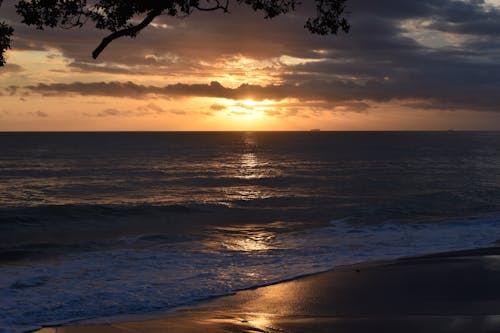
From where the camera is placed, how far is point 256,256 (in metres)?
19.1

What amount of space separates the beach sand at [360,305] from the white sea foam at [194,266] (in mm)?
1030

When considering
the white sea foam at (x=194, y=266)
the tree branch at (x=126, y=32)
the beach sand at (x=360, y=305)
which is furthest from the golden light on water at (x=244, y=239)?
the tree branch at (x=126, y=32)

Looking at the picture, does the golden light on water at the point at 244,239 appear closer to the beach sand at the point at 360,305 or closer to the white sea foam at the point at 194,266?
the white sea foam at the point at 194,266

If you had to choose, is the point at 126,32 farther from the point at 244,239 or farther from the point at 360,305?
the point at 244,239

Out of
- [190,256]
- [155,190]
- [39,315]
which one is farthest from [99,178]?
[39,315]

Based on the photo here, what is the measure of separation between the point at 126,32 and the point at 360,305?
8218 mm

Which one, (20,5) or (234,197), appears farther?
(234,197)

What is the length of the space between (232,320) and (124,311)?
277 centimetres

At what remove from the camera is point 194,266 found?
17406mm

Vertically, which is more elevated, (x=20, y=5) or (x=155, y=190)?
(x=20, y=5)

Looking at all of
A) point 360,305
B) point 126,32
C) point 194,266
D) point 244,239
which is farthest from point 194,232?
point 126,32

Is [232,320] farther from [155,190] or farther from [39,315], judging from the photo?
[155,190]

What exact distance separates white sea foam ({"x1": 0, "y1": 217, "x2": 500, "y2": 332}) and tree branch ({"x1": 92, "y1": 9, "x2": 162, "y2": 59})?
6.40 meters

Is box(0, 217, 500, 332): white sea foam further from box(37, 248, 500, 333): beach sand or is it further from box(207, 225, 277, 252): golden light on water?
box(37, 248, 500, 333): beach sand
